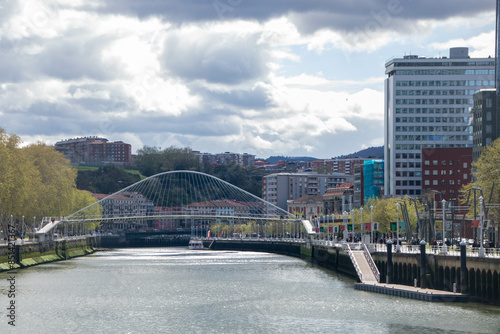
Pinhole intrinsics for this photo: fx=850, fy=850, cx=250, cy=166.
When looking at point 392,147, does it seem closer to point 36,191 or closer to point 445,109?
point 445,109

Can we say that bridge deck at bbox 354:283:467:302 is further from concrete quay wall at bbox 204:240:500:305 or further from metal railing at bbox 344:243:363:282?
metal railing at bbox 344:243:363:282

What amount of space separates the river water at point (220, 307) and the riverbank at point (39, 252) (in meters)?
3.81

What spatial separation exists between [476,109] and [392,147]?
43.7 m

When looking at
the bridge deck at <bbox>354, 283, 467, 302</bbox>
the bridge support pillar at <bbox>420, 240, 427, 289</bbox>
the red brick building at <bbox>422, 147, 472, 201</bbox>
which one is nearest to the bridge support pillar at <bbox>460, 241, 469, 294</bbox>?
the bridge deck at <bbox>354, 283, 467, 302</bbox>

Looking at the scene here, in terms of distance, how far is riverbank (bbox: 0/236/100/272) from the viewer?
88.7 metres

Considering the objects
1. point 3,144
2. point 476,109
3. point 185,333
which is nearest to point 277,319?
point 185,333

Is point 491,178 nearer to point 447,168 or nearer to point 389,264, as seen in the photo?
point 389,264

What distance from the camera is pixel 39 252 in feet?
362

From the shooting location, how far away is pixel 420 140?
180 metres

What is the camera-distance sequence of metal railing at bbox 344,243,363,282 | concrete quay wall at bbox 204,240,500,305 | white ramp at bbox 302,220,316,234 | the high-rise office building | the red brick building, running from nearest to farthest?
concrete quay wall at bbox 204,240,500,305
metal railing at bbox 344,243,363,282
white ramp at bbox 302,220,316,234
the red brick building
the high-rise office building

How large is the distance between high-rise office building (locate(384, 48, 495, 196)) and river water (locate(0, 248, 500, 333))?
318 ft

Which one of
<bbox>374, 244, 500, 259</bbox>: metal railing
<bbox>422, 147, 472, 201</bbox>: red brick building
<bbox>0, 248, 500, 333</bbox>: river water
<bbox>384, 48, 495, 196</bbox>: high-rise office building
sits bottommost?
<bbox>0, 248, 500, 333</bbox>: river water

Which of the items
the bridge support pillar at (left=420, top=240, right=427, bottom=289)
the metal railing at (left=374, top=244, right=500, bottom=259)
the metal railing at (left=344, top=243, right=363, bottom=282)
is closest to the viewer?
the metal railing at (left=374, top=244, right=500, bottom=259)

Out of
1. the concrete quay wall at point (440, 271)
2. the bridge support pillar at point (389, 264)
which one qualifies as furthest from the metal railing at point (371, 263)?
the bridge support pillar at point (389, 264)
